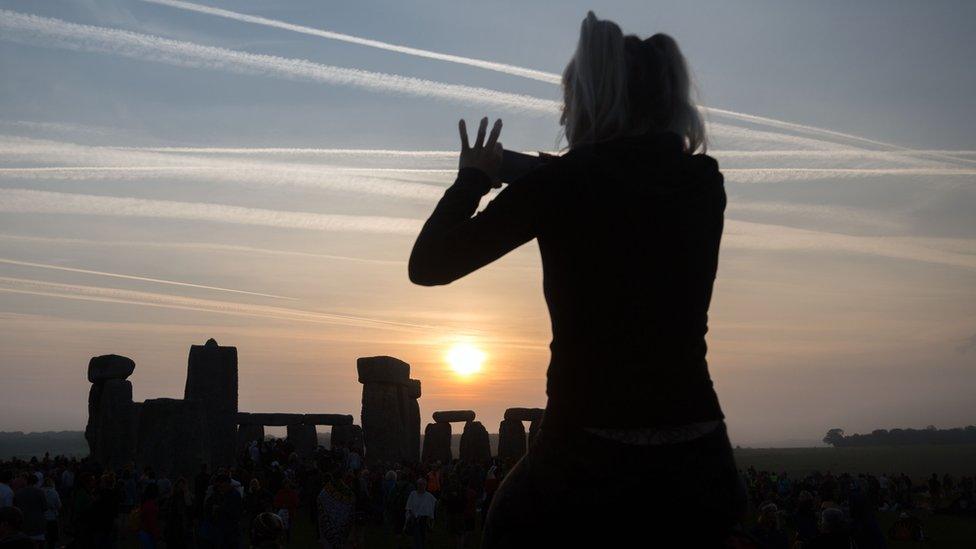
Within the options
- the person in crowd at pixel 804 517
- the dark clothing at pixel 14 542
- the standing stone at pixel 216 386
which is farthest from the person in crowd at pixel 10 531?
the standing stone at pixel 216 386

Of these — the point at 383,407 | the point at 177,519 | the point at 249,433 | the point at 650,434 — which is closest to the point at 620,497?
the point at 650,434

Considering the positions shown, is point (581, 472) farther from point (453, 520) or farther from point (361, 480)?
point (361, 480)

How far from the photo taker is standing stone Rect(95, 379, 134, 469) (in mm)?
31750

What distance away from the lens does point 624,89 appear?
1887 mm

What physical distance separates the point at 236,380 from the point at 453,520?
66.3 feet

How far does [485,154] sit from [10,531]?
7.51 m

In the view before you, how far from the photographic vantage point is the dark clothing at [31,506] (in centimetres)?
1327

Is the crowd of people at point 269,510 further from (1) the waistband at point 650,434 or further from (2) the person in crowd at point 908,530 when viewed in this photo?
(1) the waistband at point 650,434

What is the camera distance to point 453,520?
1869cm

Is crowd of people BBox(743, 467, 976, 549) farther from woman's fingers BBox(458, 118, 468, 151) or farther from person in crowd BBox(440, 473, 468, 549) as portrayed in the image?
person in crowd BBox(440, 473, 468, 549)

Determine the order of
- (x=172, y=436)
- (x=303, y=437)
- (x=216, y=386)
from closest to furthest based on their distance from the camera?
(x=172, y=436), (x=216, y=386), (x=303, y=437)

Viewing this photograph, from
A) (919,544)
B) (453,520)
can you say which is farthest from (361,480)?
(919,544)

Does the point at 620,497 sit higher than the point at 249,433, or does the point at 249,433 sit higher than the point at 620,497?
the point at 249,433

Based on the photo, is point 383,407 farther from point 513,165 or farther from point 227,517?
point 513,165
